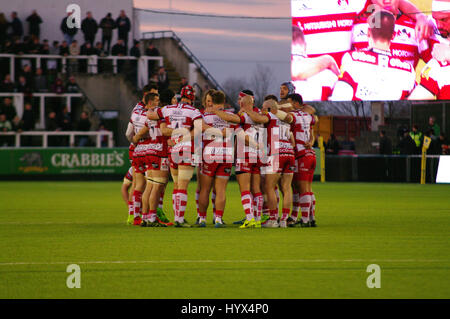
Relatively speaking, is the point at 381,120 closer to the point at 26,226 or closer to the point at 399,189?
the point at 399,189

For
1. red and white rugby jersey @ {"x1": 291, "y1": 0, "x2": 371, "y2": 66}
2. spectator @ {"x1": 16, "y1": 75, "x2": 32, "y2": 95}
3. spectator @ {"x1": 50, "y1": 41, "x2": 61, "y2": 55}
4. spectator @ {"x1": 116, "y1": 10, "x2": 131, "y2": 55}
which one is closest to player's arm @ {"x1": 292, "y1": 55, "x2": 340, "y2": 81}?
red and white rugby jersey @ {"x1": 291, "y1": 0, "x2": 371, "y2": 66}

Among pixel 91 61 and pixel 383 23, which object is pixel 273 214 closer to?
pixel 383 23

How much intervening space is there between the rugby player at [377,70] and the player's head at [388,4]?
216 mm

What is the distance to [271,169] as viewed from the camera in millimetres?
13562

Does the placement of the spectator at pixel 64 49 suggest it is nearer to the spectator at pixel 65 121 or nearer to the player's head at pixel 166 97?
the spectator at pixel 65 121

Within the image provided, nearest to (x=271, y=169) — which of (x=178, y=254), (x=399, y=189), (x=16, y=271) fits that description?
(x=178, y=254)

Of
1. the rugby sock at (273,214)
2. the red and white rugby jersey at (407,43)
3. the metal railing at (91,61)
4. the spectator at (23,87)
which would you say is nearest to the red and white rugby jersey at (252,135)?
the rugby sock at (273,214)

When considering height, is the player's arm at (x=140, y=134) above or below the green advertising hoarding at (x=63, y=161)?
above

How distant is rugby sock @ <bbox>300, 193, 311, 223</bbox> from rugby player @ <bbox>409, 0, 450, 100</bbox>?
2175 centimetres

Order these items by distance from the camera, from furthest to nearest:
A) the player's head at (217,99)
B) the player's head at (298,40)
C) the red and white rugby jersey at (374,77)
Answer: the player's head at (298,40), the red and white rugby jersey at (374,77), the player's head at (217,99)

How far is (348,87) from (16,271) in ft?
91.6

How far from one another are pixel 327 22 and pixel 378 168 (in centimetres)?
663

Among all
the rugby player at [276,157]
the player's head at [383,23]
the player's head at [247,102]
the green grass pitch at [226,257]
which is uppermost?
the player's head at [383,23]

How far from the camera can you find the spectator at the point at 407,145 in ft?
110
